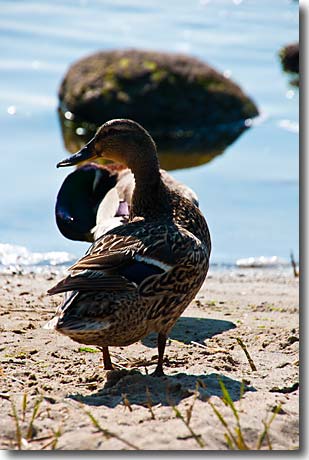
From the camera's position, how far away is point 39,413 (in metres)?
4.61

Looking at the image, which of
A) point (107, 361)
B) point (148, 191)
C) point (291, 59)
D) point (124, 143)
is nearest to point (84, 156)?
point (124, 143)

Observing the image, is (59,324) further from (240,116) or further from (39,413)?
(240,116)

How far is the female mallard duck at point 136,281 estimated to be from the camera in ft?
16.2

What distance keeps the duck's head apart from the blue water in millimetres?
2727

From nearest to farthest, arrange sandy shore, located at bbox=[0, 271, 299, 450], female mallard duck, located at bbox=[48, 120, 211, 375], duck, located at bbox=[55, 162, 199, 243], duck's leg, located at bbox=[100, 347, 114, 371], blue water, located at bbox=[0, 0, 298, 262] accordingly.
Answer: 1. sandy shore, located at bbox=[0, 271, 299, 450]
2. female mallard duck, located at bbox=[48, 120, 211, 375]
3. duck's leg, located at bbox=[100, 347, 114, 371]
4. duck, located at bbox=[55, 162, 199, 243]
5. blue water, located at bbox=[0, 0, 298, 262]

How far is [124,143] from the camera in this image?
6.13 metres

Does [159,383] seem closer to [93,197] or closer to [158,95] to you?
[93,197]

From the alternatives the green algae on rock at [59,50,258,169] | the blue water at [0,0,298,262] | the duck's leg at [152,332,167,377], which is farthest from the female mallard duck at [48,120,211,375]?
the green algae on rock at [59,50,258,169]

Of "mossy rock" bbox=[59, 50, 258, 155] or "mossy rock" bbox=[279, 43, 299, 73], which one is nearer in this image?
"mossy rock" bbox=[59, 50, 258, 155]

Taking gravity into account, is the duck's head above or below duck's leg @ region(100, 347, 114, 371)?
above

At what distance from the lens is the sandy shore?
4.31 meters

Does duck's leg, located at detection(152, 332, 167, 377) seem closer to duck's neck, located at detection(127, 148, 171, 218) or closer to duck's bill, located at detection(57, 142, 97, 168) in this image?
duck's neck, located at detection(127, 148, 171, 218)

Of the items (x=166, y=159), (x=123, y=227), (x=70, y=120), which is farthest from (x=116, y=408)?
(x=70, y=120)

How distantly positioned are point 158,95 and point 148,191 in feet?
26.3
